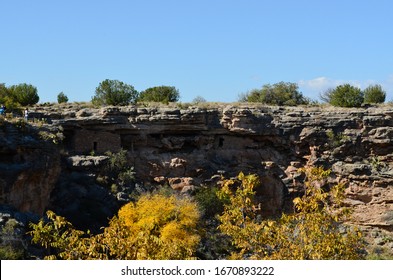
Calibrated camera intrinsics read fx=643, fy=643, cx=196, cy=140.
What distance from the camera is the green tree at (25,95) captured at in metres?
38.1

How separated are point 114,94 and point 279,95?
456 inches

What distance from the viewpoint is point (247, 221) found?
13.5m

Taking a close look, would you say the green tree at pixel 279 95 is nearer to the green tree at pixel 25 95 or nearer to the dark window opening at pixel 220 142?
the dark window opening at pixel 220 142

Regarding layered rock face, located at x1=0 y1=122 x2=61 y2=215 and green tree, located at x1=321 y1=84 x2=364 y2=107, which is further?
green tree, located at x1=321 y1=84 x2=364 y2=107

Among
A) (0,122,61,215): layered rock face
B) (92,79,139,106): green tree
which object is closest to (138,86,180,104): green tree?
(92,79,139,106): green tree

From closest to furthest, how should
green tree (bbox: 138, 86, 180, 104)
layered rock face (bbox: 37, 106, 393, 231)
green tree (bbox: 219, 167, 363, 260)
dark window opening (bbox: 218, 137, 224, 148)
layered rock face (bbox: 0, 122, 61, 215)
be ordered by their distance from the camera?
green tree (bbox: 219, 167, 363, 260)
layered rock face (bbox: 0, 122, 61, 215)
layered rock face (bbox: 37, 106, 393, 231)
dark window opening (bbox: 218, 137, 224, 148)
green tree (bbox: 138, 86, 180, 104)

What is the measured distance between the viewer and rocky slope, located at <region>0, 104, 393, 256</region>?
3459 centimetres

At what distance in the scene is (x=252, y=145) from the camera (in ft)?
120

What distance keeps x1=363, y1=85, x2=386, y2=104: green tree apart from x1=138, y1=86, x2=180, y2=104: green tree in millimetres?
12743

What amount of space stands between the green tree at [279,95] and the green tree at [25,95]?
14.8 metres

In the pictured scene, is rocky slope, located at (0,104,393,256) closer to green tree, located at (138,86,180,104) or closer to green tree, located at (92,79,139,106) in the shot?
green tree, located at (92,79,139,106)

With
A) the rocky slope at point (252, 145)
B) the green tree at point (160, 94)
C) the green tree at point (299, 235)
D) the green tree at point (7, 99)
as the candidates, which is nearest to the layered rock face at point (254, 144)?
the rocky slope at point (252, 145)

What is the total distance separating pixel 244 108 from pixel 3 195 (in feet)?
56.7

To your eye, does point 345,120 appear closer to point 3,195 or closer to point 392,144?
point 392,144
